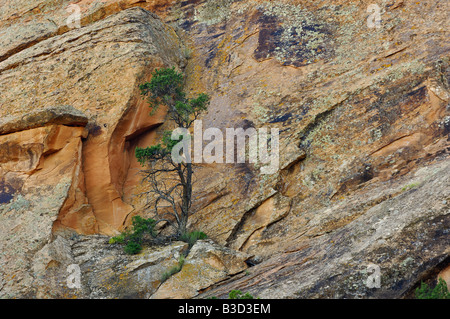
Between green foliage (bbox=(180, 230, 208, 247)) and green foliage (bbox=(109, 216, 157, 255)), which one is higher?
green foliage (bbox=(109, 216, 157, 255))

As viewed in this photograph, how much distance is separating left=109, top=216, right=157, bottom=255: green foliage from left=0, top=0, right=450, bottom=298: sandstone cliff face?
0.67 m

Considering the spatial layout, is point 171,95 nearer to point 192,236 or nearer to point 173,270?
point 192,236

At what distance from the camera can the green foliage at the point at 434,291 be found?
516 inches

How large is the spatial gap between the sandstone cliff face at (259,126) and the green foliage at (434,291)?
0.26 meters

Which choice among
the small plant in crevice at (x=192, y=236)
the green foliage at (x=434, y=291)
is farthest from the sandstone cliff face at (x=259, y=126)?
the small plant in crevice at (x=192, y=236)

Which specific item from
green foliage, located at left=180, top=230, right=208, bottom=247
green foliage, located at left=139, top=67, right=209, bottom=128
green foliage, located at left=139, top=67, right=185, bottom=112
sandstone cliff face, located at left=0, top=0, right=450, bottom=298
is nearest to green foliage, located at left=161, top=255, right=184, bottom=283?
sandstone cliff face, located at left=0, top=0, right=450, bottom=298

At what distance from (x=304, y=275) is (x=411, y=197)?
3.87 metres

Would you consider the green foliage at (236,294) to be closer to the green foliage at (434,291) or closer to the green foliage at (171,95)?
the green foliage at (434,291)

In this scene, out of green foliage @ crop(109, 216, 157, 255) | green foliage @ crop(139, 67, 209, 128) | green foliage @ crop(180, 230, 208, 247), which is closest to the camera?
green foliage @ crop(109, 216, 157, 255)

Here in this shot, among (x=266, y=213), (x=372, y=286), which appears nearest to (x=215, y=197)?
(x=266, y=213)

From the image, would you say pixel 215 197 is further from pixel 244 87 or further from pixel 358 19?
pixel 358 19

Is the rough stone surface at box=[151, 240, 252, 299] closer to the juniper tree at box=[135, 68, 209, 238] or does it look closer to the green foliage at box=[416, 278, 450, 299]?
the juniper tree at box=[135, 68, 209, 238]

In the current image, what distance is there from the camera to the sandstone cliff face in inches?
636

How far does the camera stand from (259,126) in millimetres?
22500
